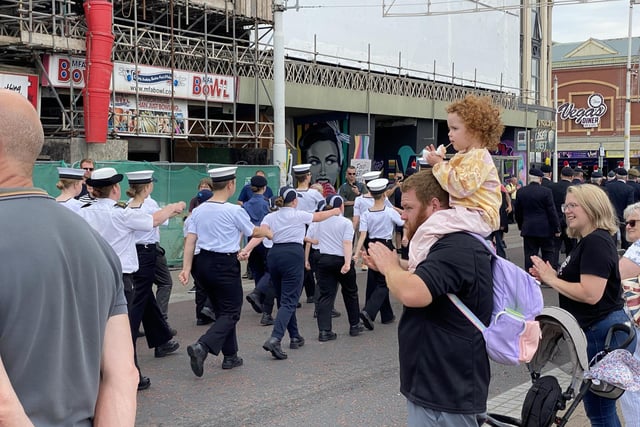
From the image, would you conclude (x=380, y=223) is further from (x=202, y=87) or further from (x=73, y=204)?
(x=202, y=87)

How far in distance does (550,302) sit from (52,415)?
9808 mm

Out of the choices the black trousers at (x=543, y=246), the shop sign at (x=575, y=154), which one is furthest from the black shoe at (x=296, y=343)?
the shop sign at (x=575, y=154)

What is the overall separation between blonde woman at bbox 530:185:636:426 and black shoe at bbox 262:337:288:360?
3.74 meters

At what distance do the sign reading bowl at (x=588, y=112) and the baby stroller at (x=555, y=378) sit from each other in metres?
52.8

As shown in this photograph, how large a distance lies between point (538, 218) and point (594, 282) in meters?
8.03

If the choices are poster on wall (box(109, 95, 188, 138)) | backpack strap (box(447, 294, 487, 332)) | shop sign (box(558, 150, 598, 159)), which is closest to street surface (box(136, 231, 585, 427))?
backpack strap (box(447, 294, 487, 332))

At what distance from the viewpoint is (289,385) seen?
22.3 feet

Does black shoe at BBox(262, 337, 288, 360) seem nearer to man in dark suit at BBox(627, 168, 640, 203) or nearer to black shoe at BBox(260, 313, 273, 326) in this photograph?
black shoe at BBox(260, 313, 273, 326)

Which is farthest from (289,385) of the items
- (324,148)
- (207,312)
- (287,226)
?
(324,148)

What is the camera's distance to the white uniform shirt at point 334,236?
8.63m

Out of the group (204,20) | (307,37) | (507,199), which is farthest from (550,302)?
(307,37)

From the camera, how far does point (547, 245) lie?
A: 1229 cm

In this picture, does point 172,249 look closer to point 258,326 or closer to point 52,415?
point 258,326

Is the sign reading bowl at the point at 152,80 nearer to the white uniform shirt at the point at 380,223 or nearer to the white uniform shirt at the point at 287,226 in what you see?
the white uniform shirt at the point at 380,223
